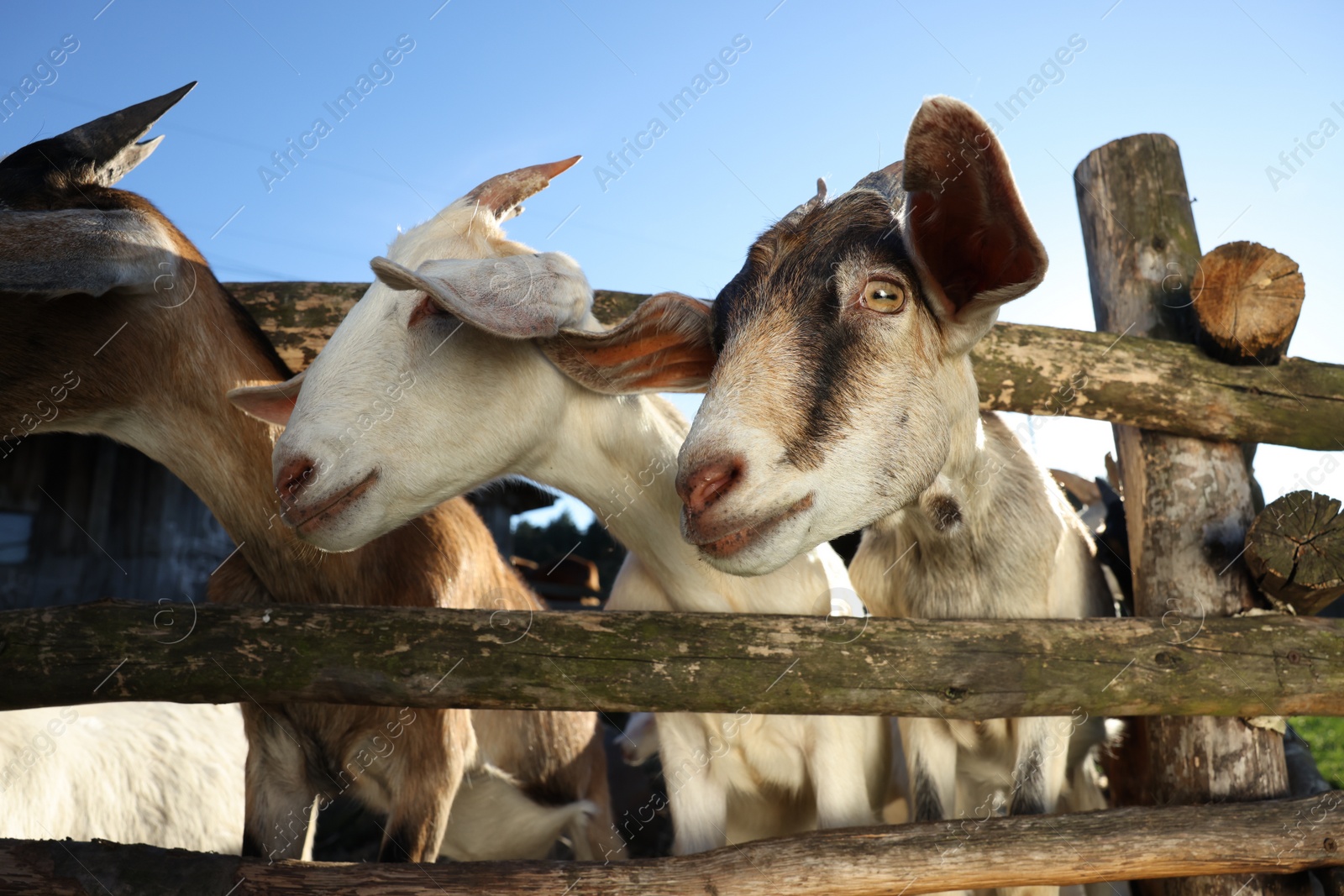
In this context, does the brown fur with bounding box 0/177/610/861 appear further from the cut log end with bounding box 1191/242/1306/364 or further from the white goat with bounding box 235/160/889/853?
the cut log end with bounding box 1191/242/1306/364

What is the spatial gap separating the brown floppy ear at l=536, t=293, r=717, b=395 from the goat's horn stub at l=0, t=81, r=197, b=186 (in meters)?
1.41

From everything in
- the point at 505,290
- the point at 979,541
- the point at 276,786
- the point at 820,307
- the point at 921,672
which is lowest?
the point at 276,786

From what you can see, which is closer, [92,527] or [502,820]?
[502,820]

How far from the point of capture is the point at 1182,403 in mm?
3188

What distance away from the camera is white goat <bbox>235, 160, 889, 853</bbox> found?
2340 millimetres

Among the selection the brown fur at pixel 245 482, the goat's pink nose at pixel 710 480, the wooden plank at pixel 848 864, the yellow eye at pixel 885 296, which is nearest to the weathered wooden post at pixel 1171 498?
the wooden plank at pixel 848 864

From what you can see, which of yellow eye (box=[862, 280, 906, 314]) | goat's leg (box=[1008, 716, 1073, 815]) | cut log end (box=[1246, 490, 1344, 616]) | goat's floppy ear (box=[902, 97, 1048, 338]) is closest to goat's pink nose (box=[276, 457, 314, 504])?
yellow eye (box=[862, 280, 906, 314])

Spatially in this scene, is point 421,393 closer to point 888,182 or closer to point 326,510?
point 326,510

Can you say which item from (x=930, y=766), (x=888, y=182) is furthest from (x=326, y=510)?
→ (x=930, y=766)

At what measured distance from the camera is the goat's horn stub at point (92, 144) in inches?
111

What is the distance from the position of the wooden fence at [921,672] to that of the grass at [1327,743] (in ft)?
17.3

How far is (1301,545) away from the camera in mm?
2816

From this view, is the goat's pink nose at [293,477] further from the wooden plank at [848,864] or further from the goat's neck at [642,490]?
the wooden plank at [848,864]

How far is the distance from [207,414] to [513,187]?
45.2 inches
